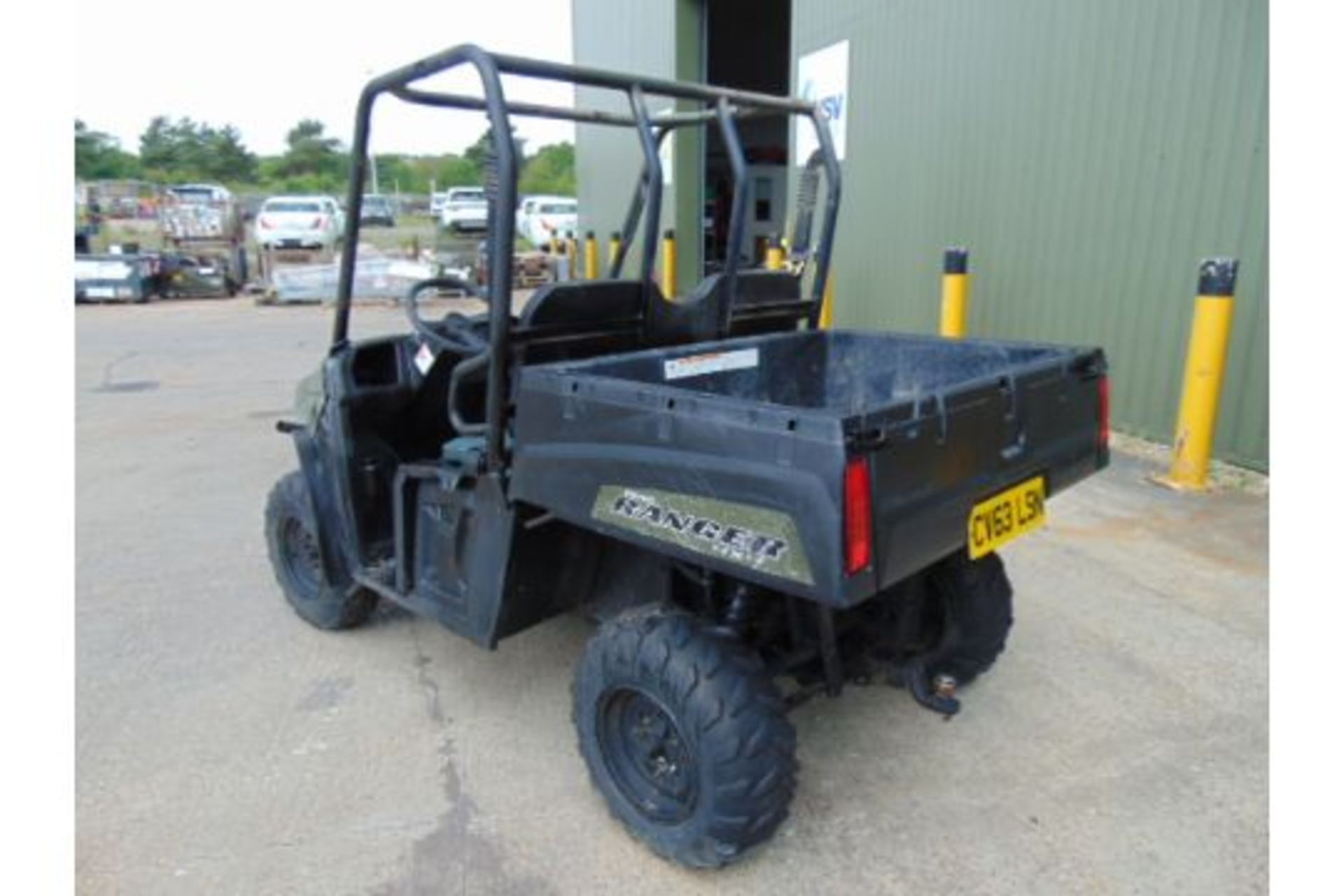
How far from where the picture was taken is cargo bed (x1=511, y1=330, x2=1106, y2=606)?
1.81 m

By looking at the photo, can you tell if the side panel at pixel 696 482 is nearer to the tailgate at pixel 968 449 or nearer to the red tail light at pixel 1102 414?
the tailgate at pixel 968 449

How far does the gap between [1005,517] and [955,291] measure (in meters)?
4.54

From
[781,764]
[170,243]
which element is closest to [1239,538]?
[781,764]

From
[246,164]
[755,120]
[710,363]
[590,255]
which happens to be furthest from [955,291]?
[246,164]

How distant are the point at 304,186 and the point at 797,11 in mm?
54835

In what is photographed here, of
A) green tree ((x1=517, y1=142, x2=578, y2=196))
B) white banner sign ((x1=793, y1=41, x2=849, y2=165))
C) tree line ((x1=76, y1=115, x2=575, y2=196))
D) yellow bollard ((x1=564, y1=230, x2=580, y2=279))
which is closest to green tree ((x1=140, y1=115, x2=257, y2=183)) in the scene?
tree line ((x1=76, y1=115, x2=575, y2=196))

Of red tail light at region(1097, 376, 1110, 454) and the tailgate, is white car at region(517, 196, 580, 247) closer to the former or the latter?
red tail light at region(1097, 376, 1110, 454)

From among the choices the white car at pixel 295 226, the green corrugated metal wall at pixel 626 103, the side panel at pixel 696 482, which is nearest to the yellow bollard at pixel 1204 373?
the side panel at pixel 696 482

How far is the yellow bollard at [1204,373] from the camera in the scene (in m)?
4.62

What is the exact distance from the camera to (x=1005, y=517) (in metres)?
2.25

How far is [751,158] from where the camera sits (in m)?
15.6

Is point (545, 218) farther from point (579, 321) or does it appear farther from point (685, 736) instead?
point (685, 736)

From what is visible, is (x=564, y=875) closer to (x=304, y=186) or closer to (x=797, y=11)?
(x=797, y=11)

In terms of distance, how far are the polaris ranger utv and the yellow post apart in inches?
481
